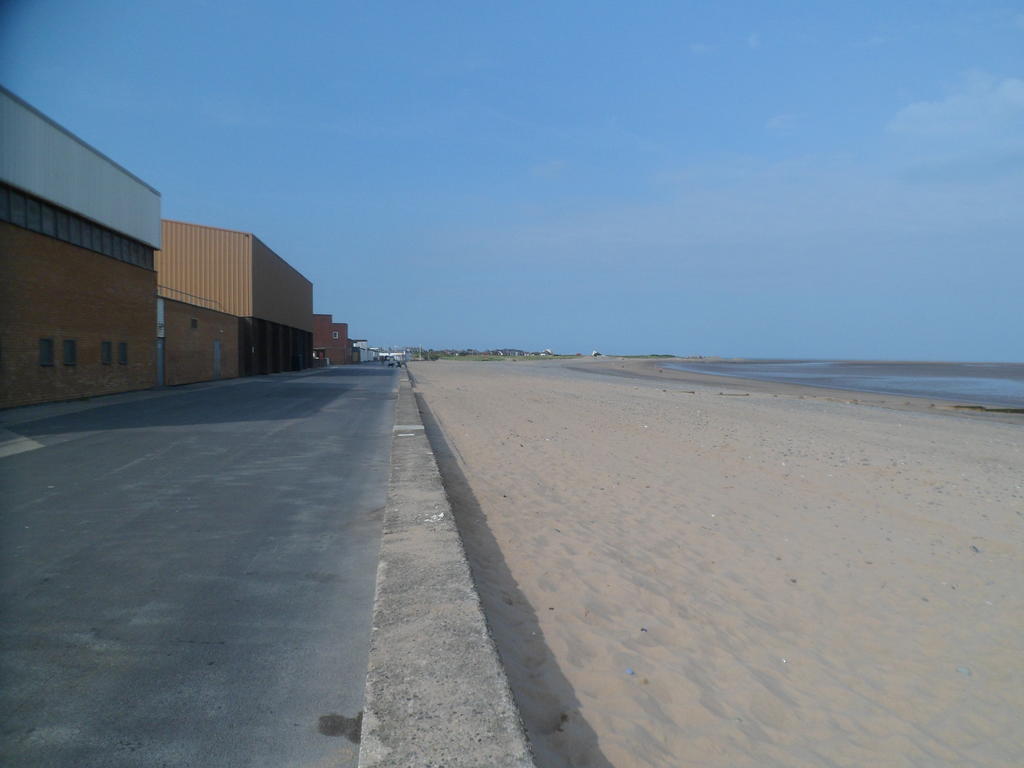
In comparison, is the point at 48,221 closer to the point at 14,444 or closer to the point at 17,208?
the point at 17,208

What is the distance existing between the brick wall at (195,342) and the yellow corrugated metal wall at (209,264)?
8.55ft

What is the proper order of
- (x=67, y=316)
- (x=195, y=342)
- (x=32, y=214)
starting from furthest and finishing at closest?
(x=195, y=342) < (x=67, y=316) < (x=32, y=214)

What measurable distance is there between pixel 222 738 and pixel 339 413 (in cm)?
1588

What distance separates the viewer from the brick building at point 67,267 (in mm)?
18016

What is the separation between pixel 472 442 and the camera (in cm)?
1341

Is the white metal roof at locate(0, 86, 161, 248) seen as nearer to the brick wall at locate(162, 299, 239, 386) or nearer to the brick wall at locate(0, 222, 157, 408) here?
the brick wall at locate(0, 222, 157, 408)

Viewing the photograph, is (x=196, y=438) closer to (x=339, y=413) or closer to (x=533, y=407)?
(x=339, y=413)

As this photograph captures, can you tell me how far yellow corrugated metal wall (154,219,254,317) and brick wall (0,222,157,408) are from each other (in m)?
15.0

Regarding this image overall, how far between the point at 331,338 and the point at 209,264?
6267 cm

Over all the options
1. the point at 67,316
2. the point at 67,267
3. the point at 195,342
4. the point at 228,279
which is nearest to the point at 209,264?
the point at 228,279

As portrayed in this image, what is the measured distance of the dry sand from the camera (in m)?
3.71

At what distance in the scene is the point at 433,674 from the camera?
3.45m

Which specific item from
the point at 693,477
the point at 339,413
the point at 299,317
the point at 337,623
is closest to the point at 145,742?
the point at 337,623

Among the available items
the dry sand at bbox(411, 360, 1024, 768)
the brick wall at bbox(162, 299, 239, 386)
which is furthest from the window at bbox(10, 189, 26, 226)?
the dry sand at bbox(411, 360, 1024, 768)
